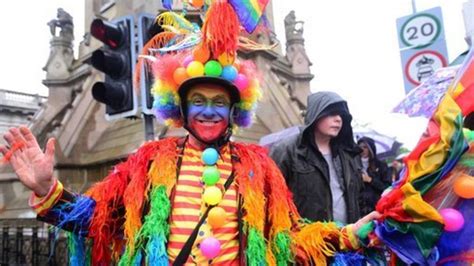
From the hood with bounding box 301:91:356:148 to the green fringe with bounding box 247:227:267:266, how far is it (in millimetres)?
1516

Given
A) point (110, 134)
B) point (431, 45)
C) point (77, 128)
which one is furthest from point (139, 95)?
point (77, 128)

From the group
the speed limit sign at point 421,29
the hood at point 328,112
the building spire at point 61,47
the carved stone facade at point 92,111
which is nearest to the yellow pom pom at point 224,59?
the hood at point 328,112

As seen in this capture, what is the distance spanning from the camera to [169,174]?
2.33 metres

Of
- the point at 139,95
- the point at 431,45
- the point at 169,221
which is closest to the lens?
the point at 169,221

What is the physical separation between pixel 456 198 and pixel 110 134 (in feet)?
32.8

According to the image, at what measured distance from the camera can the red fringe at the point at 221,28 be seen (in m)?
2.34

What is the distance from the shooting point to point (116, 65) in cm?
475

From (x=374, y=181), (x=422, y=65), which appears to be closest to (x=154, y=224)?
(x=374, y=181)

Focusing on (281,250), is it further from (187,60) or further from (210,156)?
(187,60)

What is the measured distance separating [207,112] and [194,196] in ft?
1.38

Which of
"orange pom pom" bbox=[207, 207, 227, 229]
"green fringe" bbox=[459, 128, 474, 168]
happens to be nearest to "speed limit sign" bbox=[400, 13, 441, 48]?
"green fringe" bbox=[459, 128, 474, 168]

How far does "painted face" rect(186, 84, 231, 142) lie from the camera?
2.39 meters

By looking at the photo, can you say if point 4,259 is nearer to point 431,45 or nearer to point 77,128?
point 77,128

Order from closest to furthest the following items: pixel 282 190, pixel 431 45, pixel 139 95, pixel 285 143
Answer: pixel 282 190, pixel 285 143, pixel 139 95, pixel 431 45
